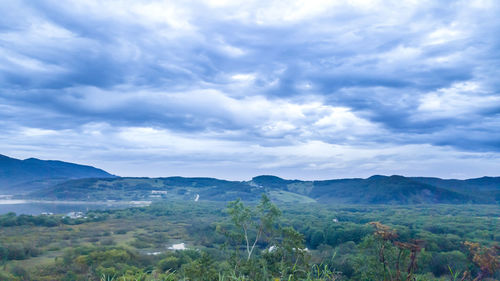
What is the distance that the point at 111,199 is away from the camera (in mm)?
174750

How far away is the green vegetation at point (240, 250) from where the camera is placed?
8656 mm

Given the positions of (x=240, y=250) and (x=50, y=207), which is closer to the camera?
(x=240, y=250)

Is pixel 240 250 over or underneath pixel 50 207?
over

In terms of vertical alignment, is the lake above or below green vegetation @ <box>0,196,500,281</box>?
below

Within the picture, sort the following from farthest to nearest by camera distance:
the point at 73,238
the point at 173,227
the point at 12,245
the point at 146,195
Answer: the point at 146,195 → the point at 173,227 → the point at 73,238 → the point at 12,245

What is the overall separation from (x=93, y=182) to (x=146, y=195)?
3215cm

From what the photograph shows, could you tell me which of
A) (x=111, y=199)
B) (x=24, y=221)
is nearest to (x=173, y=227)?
(x=24, y=221)

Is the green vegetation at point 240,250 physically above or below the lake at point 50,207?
above

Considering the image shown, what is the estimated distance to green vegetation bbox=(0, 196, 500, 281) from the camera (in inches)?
341

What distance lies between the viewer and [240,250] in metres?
50.0

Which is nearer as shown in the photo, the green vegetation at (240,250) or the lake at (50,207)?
the green vegetation at (240,250)

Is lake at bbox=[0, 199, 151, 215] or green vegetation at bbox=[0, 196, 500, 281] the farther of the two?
lake at bbox=[0, 199, 151, 215]

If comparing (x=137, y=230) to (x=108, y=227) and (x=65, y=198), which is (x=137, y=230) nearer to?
(x=108, y=227)

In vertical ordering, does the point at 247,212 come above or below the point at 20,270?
above
